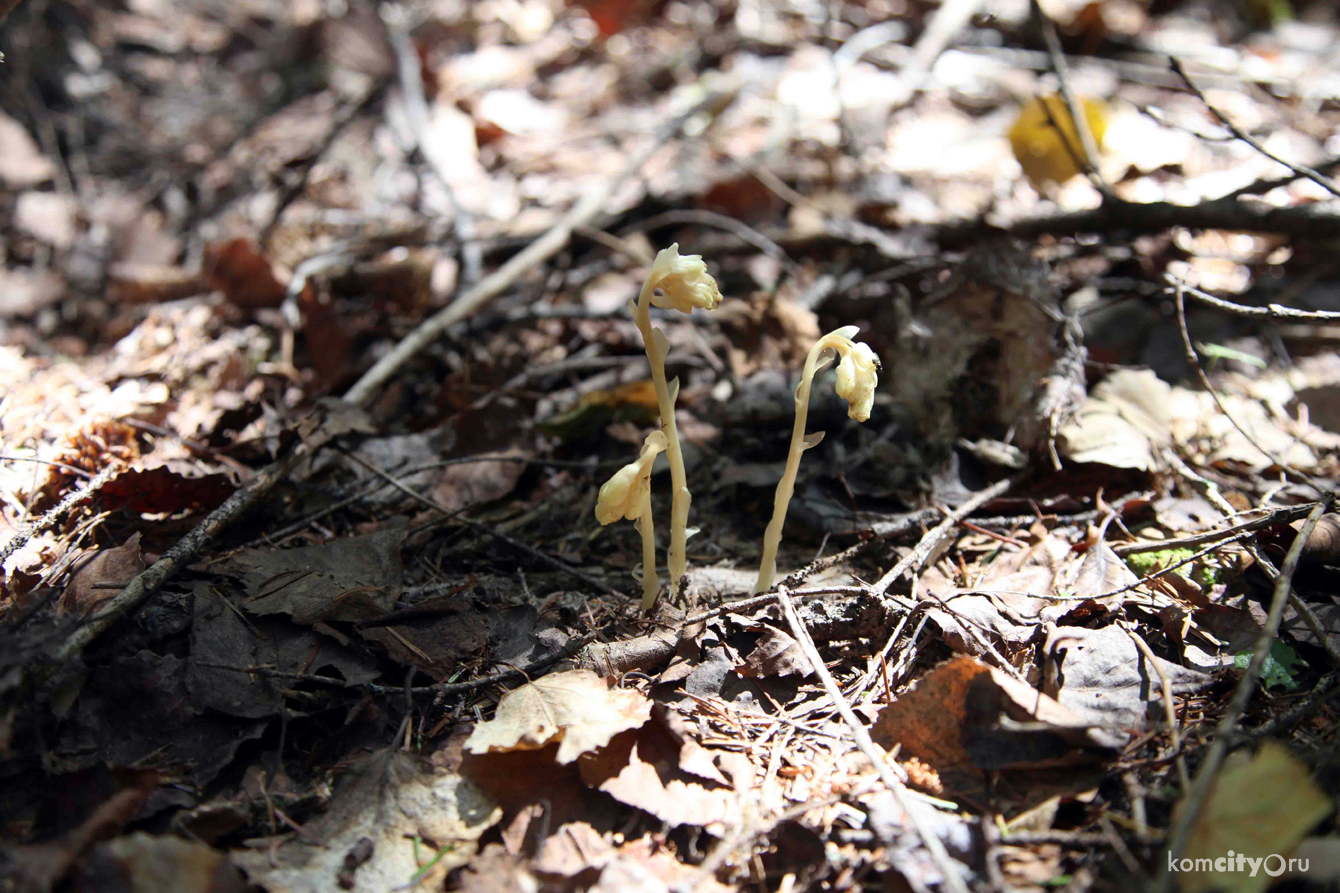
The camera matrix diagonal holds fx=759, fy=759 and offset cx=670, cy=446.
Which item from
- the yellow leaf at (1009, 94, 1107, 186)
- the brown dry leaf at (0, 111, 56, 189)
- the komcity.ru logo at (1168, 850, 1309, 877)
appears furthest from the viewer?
the brown dry leaf at (0, 111, 56, 189)

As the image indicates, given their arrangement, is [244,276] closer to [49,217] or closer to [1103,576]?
[49,217]

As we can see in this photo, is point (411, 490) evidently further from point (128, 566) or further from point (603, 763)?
point (603, 763)

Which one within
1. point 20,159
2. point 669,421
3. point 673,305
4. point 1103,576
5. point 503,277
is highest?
point 20,159

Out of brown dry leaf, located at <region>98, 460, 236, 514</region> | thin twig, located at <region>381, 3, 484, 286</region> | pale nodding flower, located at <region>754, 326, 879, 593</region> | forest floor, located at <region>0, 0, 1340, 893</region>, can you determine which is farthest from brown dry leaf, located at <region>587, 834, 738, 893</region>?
thin twig, located at <region>381, 3, 484, 286</region>

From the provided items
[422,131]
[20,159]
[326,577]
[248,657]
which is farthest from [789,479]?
[20,159]

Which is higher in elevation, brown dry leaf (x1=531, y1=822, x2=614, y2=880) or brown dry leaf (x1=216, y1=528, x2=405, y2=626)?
brown dry leaf (x1=216, y1=528, x2=405, y2=626)

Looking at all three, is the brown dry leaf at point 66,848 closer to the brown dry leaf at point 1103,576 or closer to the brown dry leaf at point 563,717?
the brown dry leaf at point 563,717

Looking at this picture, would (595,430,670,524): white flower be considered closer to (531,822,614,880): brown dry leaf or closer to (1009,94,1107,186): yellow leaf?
(531,822,614,880): brown dry leaf

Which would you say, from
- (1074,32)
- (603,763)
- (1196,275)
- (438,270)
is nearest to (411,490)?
(603,763)
